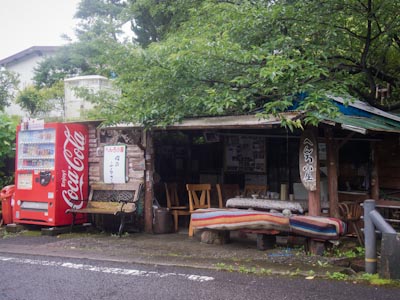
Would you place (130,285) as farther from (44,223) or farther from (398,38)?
(398,38)

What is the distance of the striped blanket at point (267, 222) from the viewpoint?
288 inches

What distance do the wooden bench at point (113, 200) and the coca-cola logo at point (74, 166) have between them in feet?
0.84

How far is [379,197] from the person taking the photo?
9.66 meters

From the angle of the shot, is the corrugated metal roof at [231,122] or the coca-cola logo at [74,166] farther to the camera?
the coca-cola logo at [74,166]

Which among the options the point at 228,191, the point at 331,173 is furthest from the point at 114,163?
the point at 331,173

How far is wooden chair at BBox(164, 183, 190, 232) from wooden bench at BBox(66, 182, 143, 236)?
3.20 ft

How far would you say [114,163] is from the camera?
10453 millimetres

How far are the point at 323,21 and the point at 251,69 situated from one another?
2.18 m

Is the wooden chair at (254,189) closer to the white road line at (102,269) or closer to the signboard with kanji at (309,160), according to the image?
the signboard with kanji at (309,160)

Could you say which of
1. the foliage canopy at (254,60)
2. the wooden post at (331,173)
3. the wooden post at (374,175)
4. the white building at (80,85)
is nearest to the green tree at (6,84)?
the white building at (80,85)

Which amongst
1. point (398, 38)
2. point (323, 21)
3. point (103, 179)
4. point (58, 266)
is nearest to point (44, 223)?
point (103, 179)

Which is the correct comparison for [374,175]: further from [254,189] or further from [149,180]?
[149,180]

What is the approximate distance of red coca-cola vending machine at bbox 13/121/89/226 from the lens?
1017cm

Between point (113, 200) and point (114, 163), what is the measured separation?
864 millimetres
